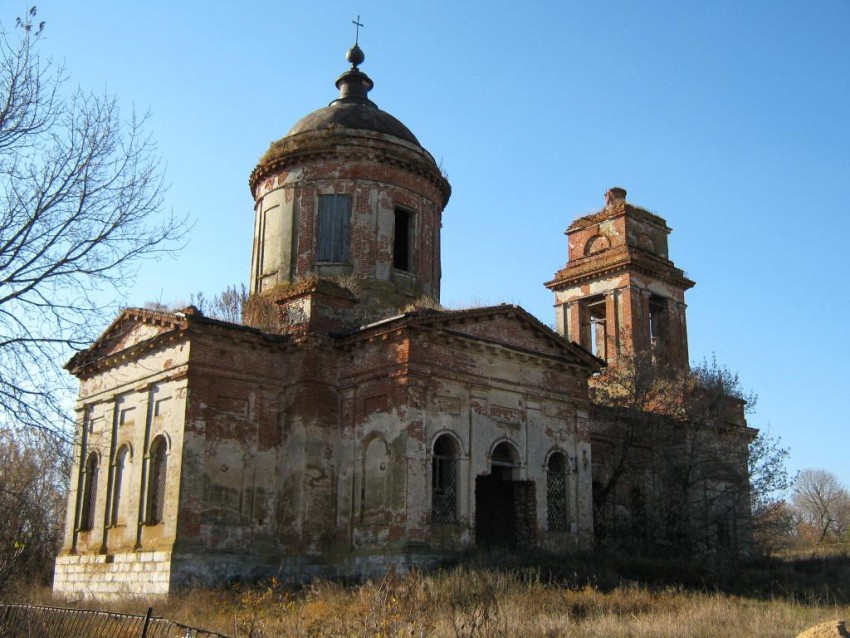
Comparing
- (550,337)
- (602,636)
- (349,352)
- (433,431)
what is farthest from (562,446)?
(602,636)

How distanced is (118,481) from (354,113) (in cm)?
1061

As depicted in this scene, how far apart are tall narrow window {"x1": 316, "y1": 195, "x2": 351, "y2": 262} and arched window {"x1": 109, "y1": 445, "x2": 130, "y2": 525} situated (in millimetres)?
6265

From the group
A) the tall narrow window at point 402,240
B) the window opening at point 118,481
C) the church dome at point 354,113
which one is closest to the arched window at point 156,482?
the window opening at point 118,481

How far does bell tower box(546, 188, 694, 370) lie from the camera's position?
86.9 feet

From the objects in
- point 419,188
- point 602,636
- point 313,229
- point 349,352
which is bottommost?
point 602,636

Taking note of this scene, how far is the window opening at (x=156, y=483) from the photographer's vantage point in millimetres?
17406

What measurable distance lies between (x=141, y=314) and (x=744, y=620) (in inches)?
519

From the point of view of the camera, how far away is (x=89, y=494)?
20016mm

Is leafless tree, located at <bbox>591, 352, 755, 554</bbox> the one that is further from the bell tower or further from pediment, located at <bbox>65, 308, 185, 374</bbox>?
pediment, located at <bbox>65, 308, 185, 374</bbox>

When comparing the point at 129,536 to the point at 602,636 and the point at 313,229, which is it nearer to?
the point at 313,229

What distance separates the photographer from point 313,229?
69.7 ft

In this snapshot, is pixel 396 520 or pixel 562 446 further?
pixel 562 446

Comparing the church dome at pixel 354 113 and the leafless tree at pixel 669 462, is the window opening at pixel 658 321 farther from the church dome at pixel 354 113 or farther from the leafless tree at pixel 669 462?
the church dome at pixel 354 113

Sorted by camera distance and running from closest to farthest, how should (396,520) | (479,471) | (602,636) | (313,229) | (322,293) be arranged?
(602,636) → (396,520) → (479,471) → (322,293) → (313,229)
